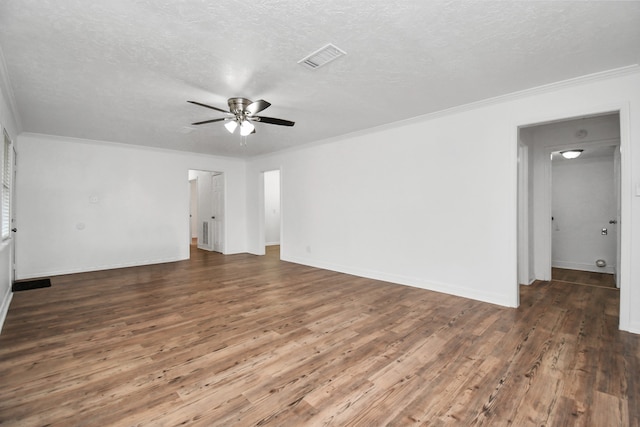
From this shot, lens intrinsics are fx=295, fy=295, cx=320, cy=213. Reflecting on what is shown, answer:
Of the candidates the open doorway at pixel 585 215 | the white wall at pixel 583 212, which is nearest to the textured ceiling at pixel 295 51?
the open doorway at pixel 585 215

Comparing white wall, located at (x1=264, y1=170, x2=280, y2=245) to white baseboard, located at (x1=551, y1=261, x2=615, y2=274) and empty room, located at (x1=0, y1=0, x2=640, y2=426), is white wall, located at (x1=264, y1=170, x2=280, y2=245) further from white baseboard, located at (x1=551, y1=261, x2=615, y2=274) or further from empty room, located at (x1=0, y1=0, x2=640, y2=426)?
white baseboard, located at (x1=551, y1=261, x2=615, y2=274)

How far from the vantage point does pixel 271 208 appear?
9781mm

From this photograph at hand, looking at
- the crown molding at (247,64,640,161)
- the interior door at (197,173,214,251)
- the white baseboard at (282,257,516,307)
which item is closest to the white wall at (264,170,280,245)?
the interior door at (197,173,214,251)

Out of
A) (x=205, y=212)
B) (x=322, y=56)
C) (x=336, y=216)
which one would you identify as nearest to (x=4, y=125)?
(x=322, y=56)

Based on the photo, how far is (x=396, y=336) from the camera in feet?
9.14

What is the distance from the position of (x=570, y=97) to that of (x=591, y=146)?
191 centimetres

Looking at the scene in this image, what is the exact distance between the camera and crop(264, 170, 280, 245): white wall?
9.67 metres

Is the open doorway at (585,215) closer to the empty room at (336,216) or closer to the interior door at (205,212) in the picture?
the empty room at (336,216)

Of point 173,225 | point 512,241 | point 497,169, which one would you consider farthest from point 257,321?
point 173,225

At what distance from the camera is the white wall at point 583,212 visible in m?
5.45

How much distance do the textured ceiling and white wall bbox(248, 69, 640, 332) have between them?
0.33 metres

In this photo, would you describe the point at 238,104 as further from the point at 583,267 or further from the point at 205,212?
the point at 583,267

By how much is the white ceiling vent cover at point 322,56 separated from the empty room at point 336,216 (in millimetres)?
26

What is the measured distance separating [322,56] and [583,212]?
615 cm
